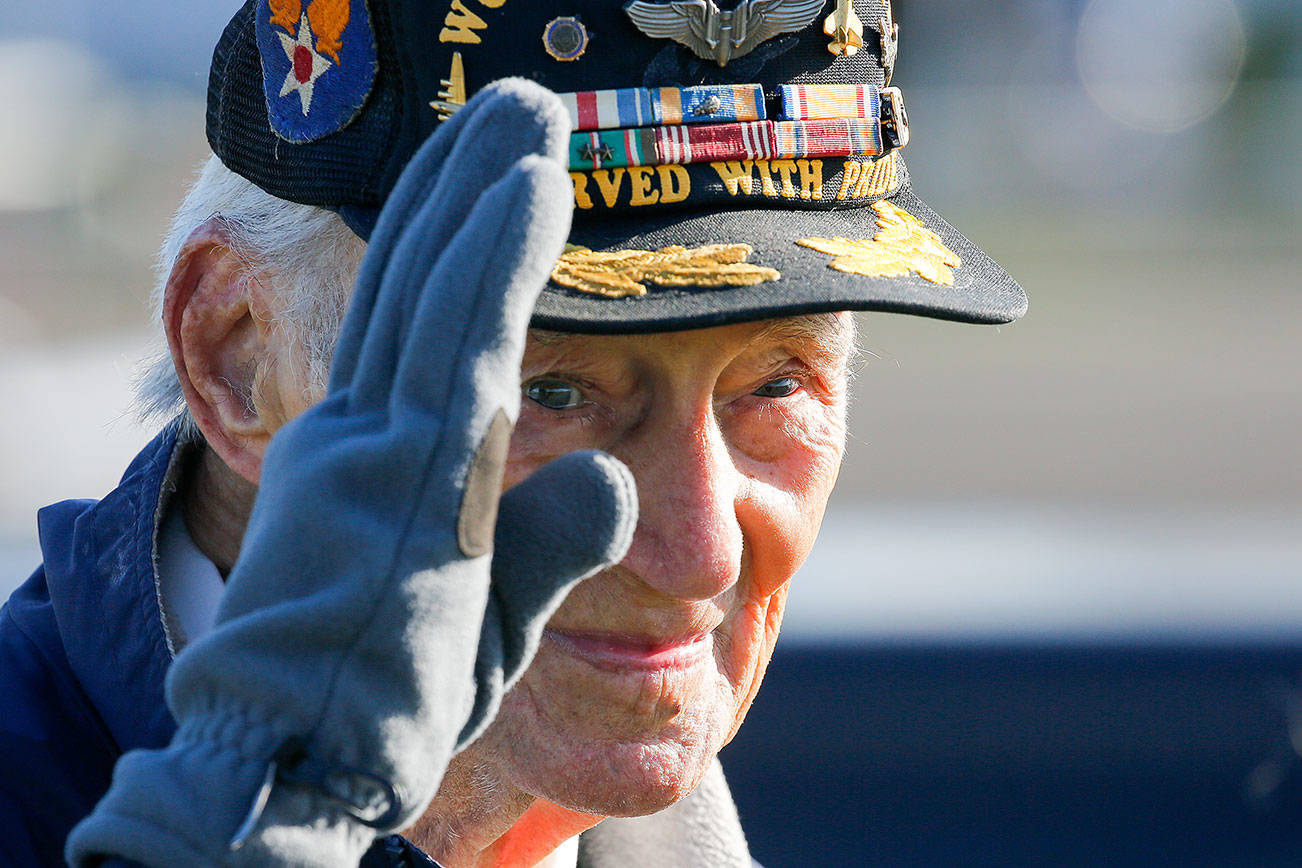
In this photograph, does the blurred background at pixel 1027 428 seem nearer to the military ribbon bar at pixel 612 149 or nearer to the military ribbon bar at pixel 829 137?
the military ribbon bar at pixel 612 149

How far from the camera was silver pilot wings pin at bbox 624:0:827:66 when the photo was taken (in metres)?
1.42

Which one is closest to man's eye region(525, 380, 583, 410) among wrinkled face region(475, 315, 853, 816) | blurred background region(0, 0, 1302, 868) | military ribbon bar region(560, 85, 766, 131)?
wrinkled face region(475, 315, 853, 816)

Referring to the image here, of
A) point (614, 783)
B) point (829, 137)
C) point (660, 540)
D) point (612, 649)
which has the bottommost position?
point (614, 783)

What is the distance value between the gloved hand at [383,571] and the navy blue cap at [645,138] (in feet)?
1.19

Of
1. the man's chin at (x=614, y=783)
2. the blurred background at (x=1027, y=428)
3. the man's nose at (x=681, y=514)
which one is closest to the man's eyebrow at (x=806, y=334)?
the man's nose at (x=681, y=514)

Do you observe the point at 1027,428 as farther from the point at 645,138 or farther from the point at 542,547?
the point at 542,547

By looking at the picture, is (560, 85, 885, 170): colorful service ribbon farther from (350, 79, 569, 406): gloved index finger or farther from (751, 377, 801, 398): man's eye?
(350, 79, 569, 406): gloved index finger

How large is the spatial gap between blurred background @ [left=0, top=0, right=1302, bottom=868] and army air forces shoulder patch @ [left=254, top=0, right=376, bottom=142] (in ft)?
2.77

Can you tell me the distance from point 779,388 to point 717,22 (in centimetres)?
46

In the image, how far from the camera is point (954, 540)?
5941mm

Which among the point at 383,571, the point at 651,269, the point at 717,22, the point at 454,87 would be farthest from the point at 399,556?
the point at 717,22

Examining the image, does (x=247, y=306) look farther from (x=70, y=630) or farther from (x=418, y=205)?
(x=418, y=205)

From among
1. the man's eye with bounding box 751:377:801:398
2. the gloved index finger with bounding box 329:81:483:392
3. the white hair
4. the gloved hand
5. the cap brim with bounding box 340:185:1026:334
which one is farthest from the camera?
the man's eye with bounding box 751:377:801:398

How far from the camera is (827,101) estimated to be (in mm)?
1550
